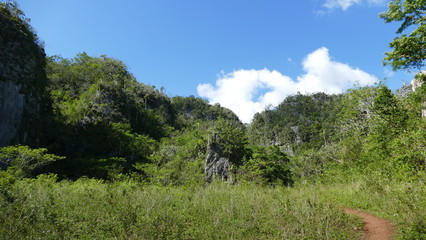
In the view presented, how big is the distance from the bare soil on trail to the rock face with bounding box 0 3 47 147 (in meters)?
25.6

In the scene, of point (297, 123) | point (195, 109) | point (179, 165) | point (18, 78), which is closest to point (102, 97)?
point (18, 78)

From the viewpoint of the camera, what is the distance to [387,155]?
12352mm

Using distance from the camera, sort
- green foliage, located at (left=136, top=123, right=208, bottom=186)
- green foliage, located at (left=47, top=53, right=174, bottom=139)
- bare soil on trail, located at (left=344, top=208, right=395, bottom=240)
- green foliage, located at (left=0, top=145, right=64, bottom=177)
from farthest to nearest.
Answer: green foliage, located at (left=47, top=53, right=174, bottom=139) → green foliage, located at (left=136, top=123, right=208, bottom=186) → green foliage, located at (left=0, top=145, right=64, bottom=177) → bare soil on trail, located at (left=344, top=208, right=395, bottom=240)

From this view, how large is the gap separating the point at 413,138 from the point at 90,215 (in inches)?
434

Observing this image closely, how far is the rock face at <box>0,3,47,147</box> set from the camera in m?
21.7

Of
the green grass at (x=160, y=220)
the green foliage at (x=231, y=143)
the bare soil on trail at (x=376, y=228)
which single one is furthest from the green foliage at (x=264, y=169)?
the bare soil on trail at (x=376, y=228)

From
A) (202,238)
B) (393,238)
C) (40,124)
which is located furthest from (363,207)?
(40,124)

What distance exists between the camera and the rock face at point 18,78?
21734mm

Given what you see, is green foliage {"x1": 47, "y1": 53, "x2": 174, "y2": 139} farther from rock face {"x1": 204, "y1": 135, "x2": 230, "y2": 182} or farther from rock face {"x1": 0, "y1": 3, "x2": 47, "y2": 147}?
rock face {"x1": 204, "y1": 135, "x2": 230, "y2": 182}

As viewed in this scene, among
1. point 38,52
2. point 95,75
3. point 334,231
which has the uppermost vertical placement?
point 95,75

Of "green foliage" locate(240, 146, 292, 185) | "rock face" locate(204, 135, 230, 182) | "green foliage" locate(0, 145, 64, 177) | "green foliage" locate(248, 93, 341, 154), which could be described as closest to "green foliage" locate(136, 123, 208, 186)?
"rock face" locate(204, 135, 230, 182)

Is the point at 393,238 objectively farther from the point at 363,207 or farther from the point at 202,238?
the point at 202,238

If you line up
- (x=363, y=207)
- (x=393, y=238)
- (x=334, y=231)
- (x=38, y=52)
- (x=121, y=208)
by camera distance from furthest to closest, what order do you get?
(x=38, y=52), (x=363, y=207), (x=121, y=208), (x=334, y=231), (x=393, y=238)

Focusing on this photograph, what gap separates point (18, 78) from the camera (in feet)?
77.2
